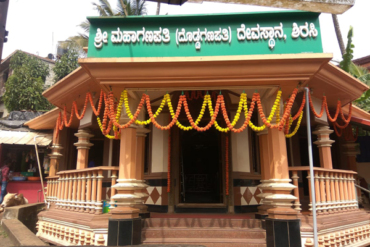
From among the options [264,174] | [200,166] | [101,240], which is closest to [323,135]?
[264,174]

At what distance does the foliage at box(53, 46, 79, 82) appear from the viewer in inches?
670

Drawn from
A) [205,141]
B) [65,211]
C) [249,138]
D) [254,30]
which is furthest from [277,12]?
[65,211]

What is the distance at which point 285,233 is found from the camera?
4.43 meters

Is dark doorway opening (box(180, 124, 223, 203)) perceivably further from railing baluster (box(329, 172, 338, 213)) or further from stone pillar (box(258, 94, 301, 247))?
railing baluster (box(329, 172, 338, 213))

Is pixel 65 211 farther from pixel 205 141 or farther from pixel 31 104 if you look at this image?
pixel 31 104

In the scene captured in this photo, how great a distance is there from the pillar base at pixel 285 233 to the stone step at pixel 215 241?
0.27 m

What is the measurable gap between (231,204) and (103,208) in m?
2.80

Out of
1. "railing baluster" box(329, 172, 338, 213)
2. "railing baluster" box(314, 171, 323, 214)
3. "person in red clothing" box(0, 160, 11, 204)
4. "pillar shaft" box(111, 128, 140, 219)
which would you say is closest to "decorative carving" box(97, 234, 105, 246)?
"pillar shaft" box(111, 128, 140, 219)

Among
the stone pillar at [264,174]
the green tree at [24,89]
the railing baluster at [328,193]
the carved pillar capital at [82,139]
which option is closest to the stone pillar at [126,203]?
the stone pillar at [264,174]

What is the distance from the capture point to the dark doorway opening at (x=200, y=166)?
7.30 metres

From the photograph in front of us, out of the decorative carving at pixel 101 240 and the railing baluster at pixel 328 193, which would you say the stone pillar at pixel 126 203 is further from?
the railing baluster at pixel 328 193

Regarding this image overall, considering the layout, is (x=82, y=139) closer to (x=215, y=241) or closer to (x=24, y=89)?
(x=215, y=241)

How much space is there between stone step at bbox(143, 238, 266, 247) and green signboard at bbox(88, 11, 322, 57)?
10.1 ft

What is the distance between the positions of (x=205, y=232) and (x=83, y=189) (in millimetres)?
2526
